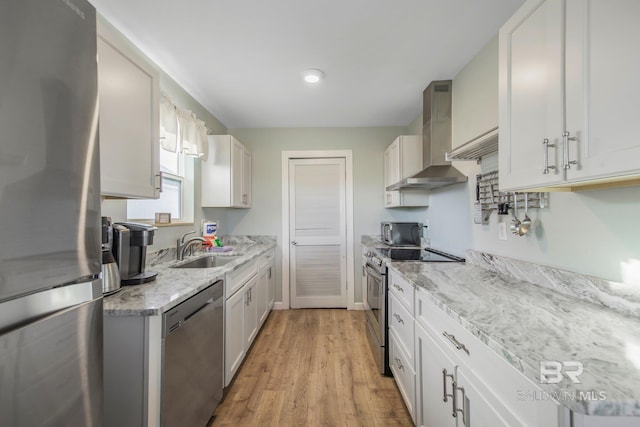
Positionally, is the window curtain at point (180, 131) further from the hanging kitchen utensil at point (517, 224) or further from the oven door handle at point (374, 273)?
the hanging kitchen utensil at point (517, 224)

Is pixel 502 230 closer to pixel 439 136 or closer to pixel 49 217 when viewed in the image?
pixel 439 136

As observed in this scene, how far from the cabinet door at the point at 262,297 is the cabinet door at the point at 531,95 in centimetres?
225

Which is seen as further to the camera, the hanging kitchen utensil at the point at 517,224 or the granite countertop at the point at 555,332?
the hanging kitchen utensil at the point at 517,224

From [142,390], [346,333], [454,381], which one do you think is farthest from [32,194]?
[346,333]

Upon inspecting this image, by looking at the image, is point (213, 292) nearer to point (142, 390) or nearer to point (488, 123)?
point (142, 390)

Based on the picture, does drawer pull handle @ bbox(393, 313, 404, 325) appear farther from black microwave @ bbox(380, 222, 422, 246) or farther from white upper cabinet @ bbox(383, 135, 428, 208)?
white upper cabinet @ bbox(383, 135, 428, 208)

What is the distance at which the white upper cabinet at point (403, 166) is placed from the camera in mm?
2723

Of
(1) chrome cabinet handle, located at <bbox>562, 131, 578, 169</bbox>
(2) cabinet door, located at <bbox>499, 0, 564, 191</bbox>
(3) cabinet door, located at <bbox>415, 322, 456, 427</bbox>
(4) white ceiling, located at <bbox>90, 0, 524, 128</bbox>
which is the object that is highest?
(4) white ceiling, located at <bbox>90, 0, 524, 128</bbox>

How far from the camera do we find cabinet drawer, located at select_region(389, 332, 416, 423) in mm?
1524

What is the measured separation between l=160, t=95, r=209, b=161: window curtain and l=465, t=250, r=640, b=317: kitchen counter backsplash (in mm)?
2477

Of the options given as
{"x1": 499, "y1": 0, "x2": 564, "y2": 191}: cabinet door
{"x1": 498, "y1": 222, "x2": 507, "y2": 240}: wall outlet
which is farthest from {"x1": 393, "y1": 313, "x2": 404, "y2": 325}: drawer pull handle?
{"x1": 499, "y1": 0, "x2": 564, "y2": 191}: cabinet door

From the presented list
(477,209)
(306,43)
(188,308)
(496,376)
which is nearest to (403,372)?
(496,376)

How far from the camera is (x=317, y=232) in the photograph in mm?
3545

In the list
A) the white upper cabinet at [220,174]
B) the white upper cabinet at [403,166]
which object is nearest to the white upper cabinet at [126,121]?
the white upper cabinet at [220,174]
